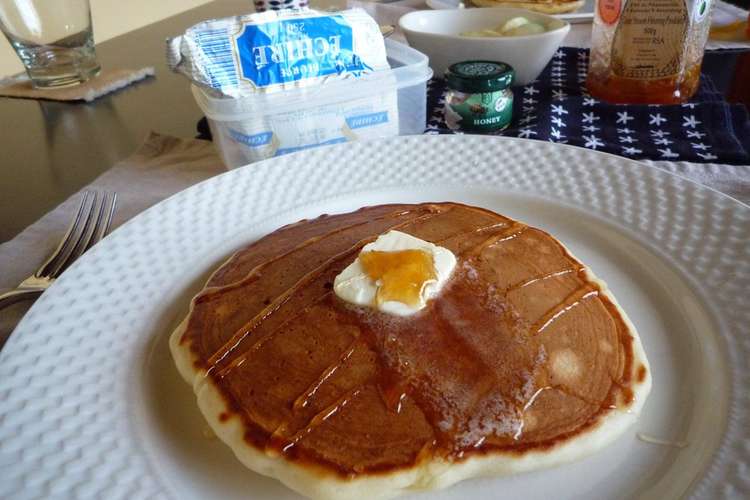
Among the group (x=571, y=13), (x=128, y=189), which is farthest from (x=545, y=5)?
(x=128, y=189)

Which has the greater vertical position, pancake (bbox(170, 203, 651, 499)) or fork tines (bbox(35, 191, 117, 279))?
fork tines (bbox(35, 191, 117, 279))

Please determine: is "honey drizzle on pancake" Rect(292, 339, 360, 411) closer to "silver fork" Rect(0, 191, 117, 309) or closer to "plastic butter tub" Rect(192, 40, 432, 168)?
"silver fork" Rect(0, 191, 117, 309)

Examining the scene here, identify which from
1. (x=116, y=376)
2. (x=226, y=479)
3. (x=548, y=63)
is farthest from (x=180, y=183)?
(x=548, y=63)

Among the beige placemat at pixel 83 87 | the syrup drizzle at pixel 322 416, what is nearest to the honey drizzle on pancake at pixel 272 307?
the syrup drizzle at pixel 322 416

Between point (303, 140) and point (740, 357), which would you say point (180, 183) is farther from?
point (740, 357)

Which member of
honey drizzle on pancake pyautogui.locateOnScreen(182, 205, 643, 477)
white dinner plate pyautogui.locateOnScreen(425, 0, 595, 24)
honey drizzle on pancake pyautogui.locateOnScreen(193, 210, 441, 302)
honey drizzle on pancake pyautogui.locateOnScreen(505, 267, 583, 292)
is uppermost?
white dinner plate pyautogui.locateOnScreen(425, 0, 595, 24)

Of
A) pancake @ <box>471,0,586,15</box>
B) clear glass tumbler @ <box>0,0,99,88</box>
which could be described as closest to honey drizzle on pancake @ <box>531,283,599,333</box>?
pancake @ <box>471,0,586,15</box>

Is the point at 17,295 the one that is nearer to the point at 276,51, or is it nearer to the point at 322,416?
the point at 322,416
